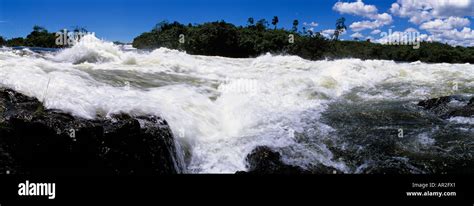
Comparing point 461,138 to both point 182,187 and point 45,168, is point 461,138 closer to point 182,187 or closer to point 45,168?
point 182,187

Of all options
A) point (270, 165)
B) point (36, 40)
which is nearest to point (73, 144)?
point (270, 165)

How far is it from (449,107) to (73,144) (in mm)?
8843

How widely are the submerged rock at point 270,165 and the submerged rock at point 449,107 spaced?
16.6 ft

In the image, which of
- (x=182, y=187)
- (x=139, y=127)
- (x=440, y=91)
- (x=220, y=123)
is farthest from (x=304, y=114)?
(x=440, y=91)

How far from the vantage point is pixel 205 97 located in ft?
30.1

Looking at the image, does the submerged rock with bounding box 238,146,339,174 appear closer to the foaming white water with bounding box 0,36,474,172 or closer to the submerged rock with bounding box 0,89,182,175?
the foaming white water with bounding box 0,36,474,172

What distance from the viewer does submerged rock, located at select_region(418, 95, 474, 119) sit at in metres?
8.85

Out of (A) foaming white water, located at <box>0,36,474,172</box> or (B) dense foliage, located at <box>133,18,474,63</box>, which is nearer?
(A) foaming white water, located at <box>0,36,474,172</box>

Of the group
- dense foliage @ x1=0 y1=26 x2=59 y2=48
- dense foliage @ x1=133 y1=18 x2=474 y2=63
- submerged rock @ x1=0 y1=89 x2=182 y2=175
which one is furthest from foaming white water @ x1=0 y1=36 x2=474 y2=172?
dense foliage @ x1=133 y1=18 x2=474 y2=63

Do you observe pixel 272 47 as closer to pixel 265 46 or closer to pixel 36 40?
pixel 265 46

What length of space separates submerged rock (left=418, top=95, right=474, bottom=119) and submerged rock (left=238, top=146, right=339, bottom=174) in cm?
506

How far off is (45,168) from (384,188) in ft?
10.8

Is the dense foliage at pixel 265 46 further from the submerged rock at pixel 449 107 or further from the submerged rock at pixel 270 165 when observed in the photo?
the submerged rock at pixel 270 165

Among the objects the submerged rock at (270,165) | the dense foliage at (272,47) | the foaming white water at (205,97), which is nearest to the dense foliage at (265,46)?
the dense foliage at (272,47)
